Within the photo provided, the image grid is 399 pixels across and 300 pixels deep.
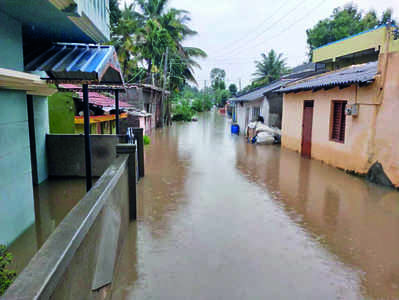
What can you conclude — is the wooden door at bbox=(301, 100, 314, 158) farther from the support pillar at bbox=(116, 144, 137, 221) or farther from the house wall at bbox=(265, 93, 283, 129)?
the support pillar at bbox=(116, 144, 137, 221)

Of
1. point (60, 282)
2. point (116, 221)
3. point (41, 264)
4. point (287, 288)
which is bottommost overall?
point (287, 288)

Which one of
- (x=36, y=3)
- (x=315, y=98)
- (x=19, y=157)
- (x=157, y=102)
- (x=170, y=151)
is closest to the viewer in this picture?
(x=36, y=3)

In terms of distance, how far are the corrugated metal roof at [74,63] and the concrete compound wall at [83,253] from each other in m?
1.41

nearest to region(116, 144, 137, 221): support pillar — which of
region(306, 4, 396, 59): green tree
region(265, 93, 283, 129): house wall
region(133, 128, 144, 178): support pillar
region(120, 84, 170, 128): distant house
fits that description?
region(133, 128, 144, 178): support pillar

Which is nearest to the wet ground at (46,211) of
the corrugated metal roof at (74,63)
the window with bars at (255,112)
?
the corrugated metal roof at (74,63)

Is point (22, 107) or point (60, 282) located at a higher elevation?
point (22, 107)

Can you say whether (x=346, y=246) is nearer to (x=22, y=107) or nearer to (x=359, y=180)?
(x=359, y=180)

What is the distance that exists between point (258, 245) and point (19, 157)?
404cm

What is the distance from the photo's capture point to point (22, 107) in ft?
17.3

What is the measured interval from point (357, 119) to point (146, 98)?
17.5m

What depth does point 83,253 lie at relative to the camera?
2734 mm

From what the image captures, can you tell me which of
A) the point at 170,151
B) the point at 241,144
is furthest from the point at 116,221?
the point at 241,144

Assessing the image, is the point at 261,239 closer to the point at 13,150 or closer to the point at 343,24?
the point at 13,150

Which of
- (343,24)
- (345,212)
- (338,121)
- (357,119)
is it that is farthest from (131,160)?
(343,24)
